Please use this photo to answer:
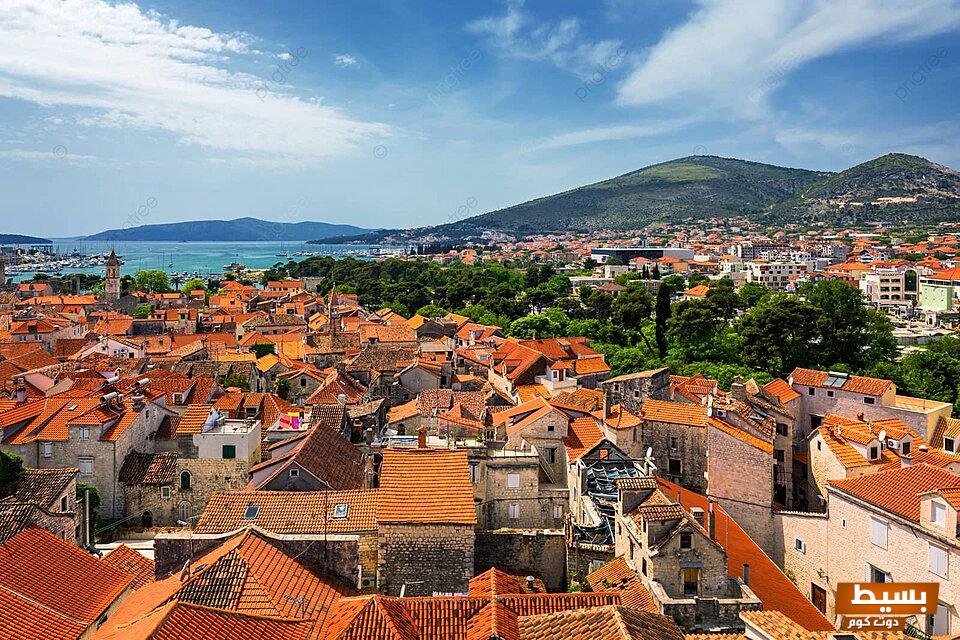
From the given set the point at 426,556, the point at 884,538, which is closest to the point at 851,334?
the point at 884,538

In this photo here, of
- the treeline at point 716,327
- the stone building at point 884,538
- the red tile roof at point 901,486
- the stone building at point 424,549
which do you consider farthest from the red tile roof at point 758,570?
the treeline at point 716,327

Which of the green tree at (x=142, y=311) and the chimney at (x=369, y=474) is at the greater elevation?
the green tree at (x=142, y=311)

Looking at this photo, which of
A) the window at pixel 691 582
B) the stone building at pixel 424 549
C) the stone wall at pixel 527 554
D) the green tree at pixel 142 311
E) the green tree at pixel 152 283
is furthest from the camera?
the green tree at pixel 152 283

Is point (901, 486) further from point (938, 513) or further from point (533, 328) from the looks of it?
point (533, 328)

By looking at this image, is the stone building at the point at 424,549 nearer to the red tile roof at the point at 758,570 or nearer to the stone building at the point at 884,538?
the red tile roof at the point at 758,570

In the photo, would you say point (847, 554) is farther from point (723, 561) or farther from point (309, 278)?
point (309, 278)

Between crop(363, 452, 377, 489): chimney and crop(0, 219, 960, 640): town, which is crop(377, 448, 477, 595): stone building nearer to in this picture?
crop(0, 219, 960, 640): town
